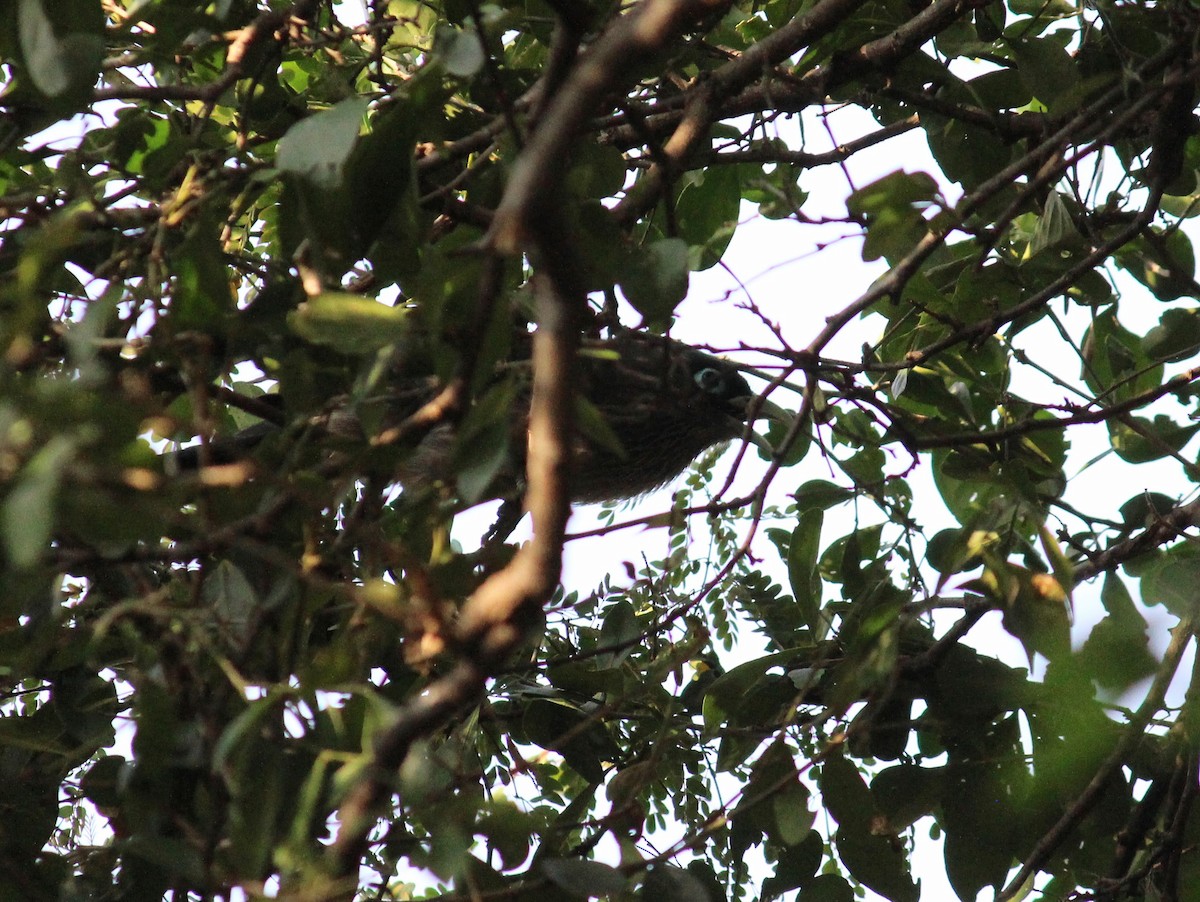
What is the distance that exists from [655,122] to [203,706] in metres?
1.85

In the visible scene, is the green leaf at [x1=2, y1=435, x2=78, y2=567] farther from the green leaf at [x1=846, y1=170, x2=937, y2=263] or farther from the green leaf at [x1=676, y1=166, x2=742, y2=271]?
the green leaf at [x1=676, y1=166, x2=742, y2=271]

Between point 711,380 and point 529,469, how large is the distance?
10.5 ft

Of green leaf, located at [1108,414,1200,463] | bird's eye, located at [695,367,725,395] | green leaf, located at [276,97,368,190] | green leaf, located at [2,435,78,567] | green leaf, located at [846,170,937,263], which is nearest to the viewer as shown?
green leaf, located at [2,435,78,567]

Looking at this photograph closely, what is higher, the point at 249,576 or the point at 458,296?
the point at 458,296

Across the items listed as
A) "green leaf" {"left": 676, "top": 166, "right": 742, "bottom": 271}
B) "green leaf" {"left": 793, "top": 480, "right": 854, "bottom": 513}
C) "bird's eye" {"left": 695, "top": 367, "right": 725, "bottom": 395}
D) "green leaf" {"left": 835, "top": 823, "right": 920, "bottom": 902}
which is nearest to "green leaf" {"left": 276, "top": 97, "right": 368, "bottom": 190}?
"green leaf" {"left": 793, "top": 480, "right": 854, "bottom": 513}

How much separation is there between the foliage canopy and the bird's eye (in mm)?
1210

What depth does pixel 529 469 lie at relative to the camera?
4.63 ft

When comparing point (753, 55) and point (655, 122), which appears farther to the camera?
point (655, 122)

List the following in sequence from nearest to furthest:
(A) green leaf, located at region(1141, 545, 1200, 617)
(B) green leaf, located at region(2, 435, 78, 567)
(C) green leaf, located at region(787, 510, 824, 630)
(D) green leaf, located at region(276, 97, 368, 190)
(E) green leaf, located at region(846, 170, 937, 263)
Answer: (B) green leaf, located at region(2, 435, 78, 567), (D) green leaf, located at region(276, 97, 368, 190), (E) green leaf, located at region(846, 170, 937, 263), (C) green leaf, located at region(787, 510, 824, 630), (A) green leaf, located at region(1141, 545, 1200, 617)

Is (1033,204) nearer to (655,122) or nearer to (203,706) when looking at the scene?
(655,122)

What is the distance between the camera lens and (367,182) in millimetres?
1642

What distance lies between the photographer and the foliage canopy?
1307 mm

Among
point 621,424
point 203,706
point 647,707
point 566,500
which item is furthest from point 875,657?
point 621,424

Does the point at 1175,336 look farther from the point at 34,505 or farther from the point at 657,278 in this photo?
the point at 34,505
